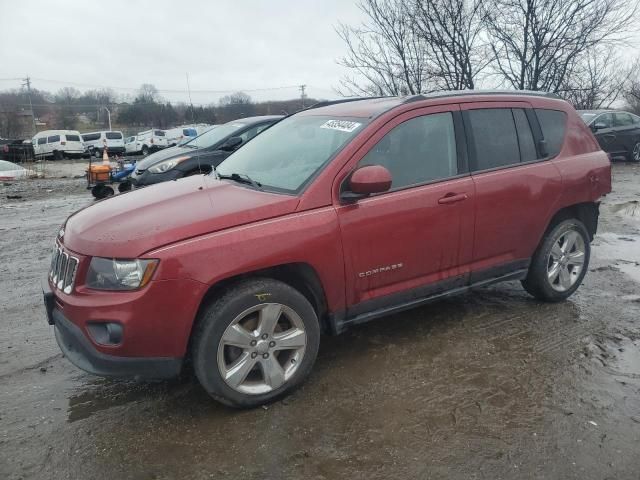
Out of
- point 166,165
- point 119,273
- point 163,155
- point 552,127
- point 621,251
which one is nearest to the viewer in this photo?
point 119,273

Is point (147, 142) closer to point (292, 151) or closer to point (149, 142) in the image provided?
point (149, 142)

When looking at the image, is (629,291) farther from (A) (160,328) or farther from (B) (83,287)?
(B) (83,287)

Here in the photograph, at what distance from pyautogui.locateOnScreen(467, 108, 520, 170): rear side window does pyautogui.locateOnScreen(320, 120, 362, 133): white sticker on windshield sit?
3.14ft

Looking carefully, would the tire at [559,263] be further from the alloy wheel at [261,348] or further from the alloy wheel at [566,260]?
the alloy wheel at [261,348]

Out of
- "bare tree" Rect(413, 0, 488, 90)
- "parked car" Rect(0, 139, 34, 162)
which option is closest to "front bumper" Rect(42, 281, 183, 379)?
"bare tree" Rect(413, 0, 488, 90)

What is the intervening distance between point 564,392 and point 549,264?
4.92ft

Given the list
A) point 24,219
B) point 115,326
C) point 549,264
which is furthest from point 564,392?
point 24,219

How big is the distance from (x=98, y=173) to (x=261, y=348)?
29.7ft

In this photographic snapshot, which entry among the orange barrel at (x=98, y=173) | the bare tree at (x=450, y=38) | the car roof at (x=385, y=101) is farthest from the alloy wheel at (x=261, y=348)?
the bare tree at (x=450, y=38)

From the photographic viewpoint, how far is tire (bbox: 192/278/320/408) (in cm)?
275

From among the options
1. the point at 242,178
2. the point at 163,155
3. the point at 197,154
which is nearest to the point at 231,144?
the point at 197,154

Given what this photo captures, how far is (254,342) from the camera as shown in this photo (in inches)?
114

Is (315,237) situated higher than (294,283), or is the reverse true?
(315,237)

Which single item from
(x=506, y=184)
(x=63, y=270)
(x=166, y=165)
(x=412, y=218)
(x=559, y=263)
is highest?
(x=166, y=165)
